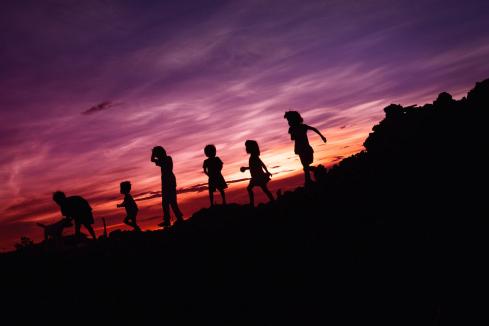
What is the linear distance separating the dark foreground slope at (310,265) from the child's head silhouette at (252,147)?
2.50 metres

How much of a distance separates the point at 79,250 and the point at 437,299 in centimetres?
930

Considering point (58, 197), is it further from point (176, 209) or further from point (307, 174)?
point (307, 174)

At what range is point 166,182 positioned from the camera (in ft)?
38.7

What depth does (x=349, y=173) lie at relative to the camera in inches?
503

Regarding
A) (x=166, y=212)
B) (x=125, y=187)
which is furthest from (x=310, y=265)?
(x=125, y=187)

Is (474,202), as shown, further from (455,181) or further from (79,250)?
(79,250)

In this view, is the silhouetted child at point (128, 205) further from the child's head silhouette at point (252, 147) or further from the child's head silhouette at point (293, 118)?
the child's head silhouette at point (293, 118)

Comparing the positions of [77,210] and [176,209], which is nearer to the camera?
[77,210]

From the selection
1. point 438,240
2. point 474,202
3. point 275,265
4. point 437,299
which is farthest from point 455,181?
point 275,265

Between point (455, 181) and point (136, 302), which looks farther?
point (455, 181)

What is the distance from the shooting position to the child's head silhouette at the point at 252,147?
1241 centimetres

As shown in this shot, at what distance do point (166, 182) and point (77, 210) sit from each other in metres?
3.04

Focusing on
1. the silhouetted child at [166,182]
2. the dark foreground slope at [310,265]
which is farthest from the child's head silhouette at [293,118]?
the silhouetted child at [166,182]

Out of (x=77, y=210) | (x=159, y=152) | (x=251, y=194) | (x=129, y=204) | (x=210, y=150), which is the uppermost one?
(x=159, y=152)
